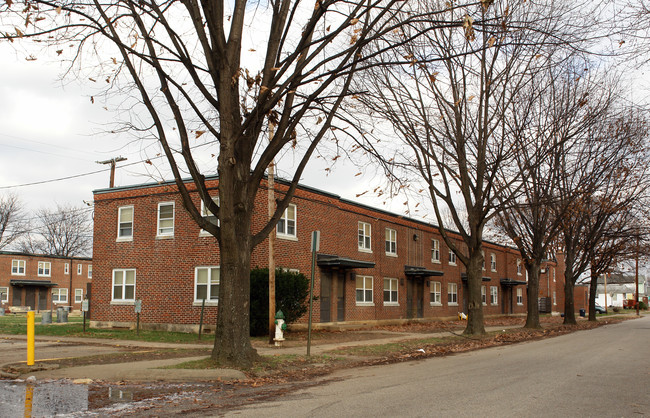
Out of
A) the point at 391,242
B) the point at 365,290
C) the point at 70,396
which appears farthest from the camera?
the point at 391,242

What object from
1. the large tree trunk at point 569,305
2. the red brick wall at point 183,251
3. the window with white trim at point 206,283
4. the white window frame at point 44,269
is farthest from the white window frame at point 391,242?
the white window frame at point 44,269

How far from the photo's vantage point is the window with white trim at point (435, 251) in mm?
39719

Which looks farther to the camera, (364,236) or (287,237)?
(364,236)

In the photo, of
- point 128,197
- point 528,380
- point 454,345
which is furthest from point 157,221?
point 528,380

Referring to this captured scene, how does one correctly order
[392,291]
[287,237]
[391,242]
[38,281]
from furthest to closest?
[38,281] < [391,242] < [392,291] < [287,237]

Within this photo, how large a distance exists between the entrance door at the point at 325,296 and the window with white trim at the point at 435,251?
1378 cm

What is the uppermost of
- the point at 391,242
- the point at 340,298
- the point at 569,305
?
the point at 391,242

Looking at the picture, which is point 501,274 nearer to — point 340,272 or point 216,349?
point 340,272

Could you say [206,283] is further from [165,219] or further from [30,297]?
[30,297]

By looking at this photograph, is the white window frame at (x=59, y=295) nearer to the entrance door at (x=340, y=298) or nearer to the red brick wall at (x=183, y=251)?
the red brick wall at (x=183, y=251)

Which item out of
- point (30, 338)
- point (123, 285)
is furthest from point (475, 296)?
point (30, 338)

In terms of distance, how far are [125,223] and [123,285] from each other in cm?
283

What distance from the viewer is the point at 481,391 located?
9258mm

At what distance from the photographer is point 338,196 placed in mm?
28719
